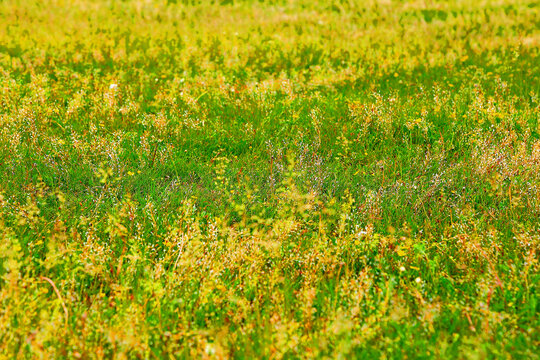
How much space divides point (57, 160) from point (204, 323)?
8.30 feet

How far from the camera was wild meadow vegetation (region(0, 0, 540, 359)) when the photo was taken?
7.52 feet

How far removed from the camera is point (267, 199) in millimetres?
3602

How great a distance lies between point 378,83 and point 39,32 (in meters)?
6.35

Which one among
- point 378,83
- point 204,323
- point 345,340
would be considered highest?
point 378,83

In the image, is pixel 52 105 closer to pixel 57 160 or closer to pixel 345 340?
pixel 57 160

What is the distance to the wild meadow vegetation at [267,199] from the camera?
2293 mm

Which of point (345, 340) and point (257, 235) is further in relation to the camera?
point (257, 235)

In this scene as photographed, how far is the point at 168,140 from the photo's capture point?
14.9 feet

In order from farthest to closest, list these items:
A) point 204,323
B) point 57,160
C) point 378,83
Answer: point 378,83 < point 57,160 < point 204,323

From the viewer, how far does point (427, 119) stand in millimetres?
4844

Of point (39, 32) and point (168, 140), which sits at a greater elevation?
point (39, 32)

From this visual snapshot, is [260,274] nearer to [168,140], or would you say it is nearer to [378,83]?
[168,140]

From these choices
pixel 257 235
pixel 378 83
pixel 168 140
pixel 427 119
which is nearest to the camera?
pixel 257 235

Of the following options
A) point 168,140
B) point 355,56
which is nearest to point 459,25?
point 355,56
